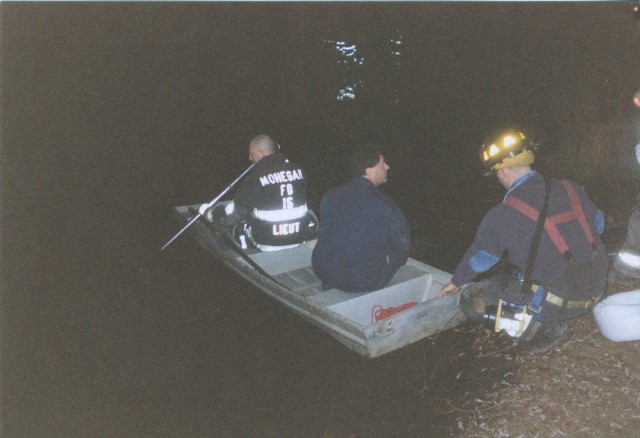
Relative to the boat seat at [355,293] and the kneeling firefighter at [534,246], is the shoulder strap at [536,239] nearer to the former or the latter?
the kneeling firefighter at [534,246]

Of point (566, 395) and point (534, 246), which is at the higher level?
point (534, 246)

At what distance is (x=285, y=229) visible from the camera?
6504 mm

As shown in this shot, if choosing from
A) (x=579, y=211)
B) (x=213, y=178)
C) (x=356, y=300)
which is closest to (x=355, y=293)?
(x=356, y=300)

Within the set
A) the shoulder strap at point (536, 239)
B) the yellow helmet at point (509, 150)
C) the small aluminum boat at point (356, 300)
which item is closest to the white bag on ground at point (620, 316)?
the shoulder strap at point (536, 239)

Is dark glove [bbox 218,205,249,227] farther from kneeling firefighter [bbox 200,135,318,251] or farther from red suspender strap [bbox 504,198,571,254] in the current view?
red suspender strap [bbox 504,198,571,254]

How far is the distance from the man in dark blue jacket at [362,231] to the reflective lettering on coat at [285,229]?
1.23 meters

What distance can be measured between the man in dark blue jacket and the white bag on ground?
76.2 inches

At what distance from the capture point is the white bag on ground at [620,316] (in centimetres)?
429

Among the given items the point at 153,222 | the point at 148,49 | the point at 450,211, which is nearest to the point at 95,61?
the point at 148,49

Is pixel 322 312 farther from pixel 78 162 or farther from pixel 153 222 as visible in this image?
pixel 78 162

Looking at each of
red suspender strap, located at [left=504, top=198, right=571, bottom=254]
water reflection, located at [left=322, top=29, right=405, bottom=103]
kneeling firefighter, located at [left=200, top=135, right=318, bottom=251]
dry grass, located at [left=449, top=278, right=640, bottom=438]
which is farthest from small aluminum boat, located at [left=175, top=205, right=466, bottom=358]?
water reflection, located at [left=322, top=29, right=405, bottom=103]

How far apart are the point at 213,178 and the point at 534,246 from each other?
47.5 feet

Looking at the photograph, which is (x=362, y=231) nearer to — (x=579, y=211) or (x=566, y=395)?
(x=579, y=211)

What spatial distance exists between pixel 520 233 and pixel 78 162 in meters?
17.8
